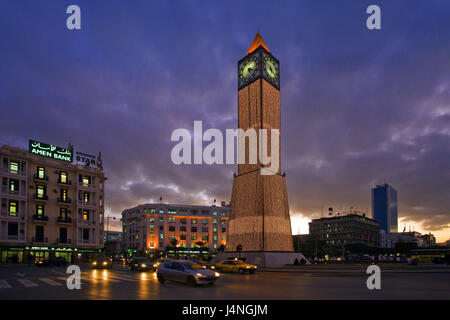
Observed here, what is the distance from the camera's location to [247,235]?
52.4 metres

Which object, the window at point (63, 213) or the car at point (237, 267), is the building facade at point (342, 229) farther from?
the car at point (237, 267)

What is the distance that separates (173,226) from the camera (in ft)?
424

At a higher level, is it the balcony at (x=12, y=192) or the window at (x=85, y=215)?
the balcony at (x=12, y=192)

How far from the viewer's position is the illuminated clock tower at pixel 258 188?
168ft

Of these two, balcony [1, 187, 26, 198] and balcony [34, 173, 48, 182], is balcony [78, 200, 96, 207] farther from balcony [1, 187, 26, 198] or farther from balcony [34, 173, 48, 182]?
balcony [1, 187, 26, 198]

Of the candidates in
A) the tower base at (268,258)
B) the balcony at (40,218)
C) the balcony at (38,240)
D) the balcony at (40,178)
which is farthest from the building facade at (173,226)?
the tower base at (268,258)

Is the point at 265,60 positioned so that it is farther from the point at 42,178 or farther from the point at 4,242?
the point at 4,242

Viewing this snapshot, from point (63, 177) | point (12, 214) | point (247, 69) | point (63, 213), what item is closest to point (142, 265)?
point (12, 214)

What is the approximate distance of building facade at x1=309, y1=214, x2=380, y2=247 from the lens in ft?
534

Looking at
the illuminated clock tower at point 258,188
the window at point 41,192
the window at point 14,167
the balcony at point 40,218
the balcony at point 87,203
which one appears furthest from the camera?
the balcony at point 87,203

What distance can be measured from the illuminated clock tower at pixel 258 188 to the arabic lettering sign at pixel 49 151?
33.0 metres

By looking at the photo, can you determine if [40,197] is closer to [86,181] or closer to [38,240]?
[38,240]

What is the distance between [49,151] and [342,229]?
134241 mm
